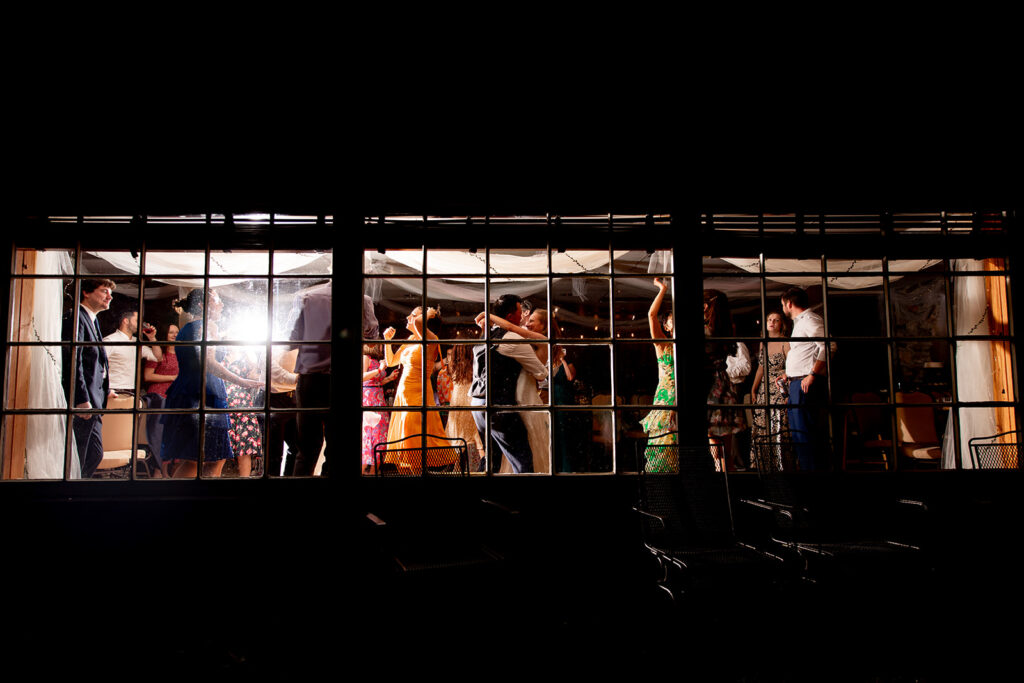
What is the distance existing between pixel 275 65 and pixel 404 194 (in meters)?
1.14

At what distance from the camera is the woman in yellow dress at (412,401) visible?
423cm

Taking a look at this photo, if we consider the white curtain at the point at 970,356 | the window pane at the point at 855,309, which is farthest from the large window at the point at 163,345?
the white curtain at the point at 970,356

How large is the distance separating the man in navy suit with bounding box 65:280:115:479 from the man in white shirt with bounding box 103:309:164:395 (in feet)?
0.61

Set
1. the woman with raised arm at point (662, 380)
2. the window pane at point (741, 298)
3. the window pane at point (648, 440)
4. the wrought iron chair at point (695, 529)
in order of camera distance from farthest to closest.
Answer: the window pane at point (741, 298)
the woman with raised arm at point (662, 380)
the window pane at point (648, 440)
the wrought iron chair at point (695, 529)

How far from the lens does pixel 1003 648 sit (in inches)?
133

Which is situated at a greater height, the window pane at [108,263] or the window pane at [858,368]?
the window pane at [108,263]

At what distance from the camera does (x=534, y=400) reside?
14.3 feet

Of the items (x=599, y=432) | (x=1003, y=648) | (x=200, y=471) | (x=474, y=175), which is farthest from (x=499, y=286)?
(x=1003, y=648)

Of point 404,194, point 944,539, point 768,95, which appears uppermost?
point 768,95

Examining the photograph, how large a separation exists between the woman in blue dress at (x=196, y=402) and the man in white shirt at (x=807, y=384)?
3.88 meters

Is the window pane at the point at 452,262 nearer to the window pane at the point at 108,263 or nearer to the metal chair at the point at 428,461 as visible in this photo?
the metal chair at the point at 428,461

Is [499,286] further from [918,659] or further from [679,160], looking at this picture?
[918,659]

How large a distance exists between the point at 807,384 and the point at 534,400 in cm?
199

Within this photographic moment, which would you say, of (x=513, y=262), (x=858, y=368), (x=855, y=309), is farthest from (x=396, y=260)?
(x=858, y=368)
